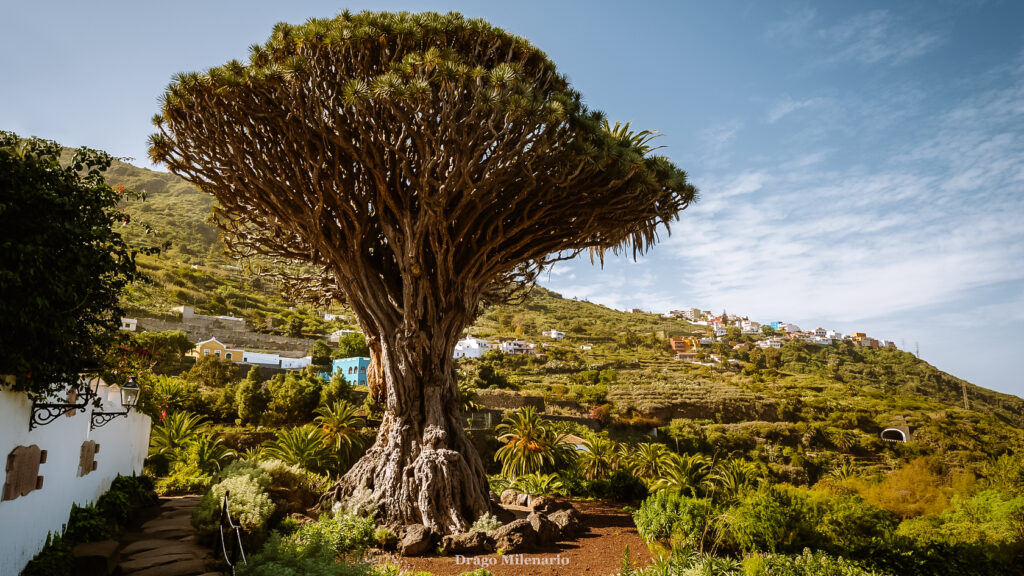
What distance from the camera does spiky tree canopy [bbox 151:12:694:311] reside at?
363 inches

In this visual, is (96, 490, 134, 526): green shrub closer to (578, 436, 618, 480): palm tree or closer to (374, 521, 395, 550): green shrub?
(374, 521, 395, 550): green shrub

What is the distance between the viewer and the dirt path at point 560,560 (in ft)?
25.1

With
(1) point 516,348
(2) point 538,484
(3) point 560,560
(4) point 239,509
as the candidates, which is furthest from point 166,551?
(1) point 516,348

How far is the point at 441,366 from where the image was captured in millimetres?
11148

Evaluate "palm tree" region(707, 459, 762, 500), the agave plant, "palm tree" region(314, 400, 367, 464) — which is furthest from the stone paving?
"palm tree" region(707, 459, 762, 500)

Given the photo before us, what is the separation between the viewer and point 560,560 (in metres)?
8.15

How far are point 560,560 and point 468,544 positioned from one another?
1.45 m

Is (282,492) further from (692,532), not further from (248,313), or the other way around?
(248,313)

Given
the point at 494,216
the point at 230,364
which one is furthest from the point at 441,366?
the point at 230,364

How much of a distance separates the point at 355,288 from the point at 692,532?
754 centimetres

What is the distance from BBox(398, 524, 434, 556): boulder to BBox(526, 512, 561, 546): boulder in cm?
167

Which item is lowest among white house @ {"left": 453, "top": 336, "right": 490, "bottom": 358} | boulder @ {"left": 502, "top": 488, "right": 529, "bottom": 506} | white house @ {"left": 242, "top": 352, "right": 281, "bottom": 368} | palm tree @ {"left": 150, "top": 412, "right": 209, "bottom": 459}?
boulder @ {"left": 502, "top": 488, "right": 529, "bottom": 506}

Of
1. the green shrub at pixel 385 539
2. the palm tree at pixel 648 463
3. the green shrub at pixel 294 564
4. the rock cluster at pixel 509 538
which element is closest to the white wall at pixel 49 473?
the green shrub at pixel 294 564

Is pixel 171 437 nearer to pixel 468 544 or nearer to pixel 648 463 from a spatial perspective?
pixel 468 544
